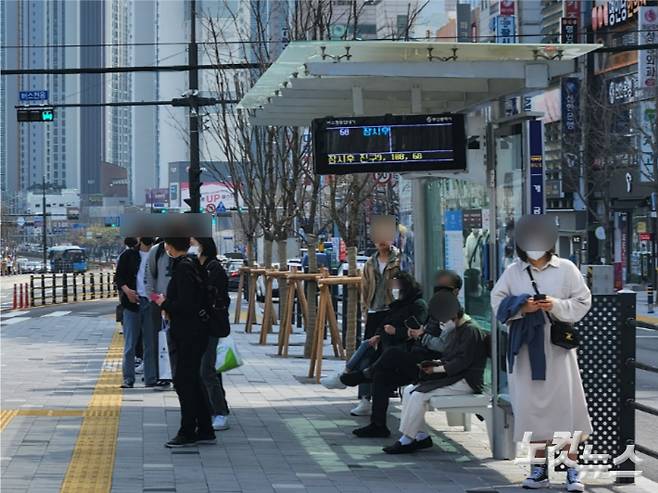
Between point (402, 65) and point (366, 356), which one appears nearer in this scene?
point (402, 65)

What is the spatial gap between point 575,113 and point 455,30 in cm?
3132

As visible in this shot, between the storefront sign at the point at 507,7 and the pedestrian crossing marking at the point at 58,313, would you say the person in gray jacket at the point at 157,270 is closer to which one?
the pedestrian crossing marking at the point at 58,313

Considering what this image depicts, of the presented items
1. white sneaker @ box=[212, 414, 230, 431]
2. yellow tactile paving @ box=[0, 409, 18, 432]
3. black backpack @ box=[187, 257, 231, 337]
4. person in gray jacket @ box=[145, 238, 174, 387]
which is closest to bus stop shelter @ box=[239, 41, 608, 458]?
black backpack @ box=[187, 257, 231, 337]

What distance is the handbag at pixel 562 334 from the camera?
7.51m

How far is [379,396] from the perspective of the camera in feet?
32.1

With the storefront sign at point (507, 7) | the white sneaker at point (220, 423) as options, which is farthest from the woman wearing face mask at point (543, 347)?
the storefront sign at point (507, 7)

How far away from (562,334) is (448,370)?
5.41 ft

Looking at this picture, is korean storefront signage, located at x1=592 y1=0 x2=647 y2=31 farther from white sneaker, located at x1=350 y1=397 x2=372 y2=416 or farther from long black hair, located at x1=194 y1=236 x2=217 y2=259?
long black hair, located at x1=194 y1=236 x2=217 y2=259

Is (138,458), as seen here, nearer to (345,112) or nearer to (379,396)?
(379,396)

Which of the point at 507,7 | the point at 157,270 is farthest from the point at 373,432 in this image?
the point at 507,7

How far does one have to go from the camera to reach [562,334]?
7539 millimetres

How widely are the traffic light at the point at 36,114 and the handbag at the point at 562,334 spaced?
2332cm

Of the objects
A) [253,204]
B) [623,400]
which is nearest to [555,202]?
[253,204]

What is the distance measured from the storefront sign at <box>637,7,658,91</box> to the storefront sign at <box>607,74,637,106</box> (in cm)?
588
